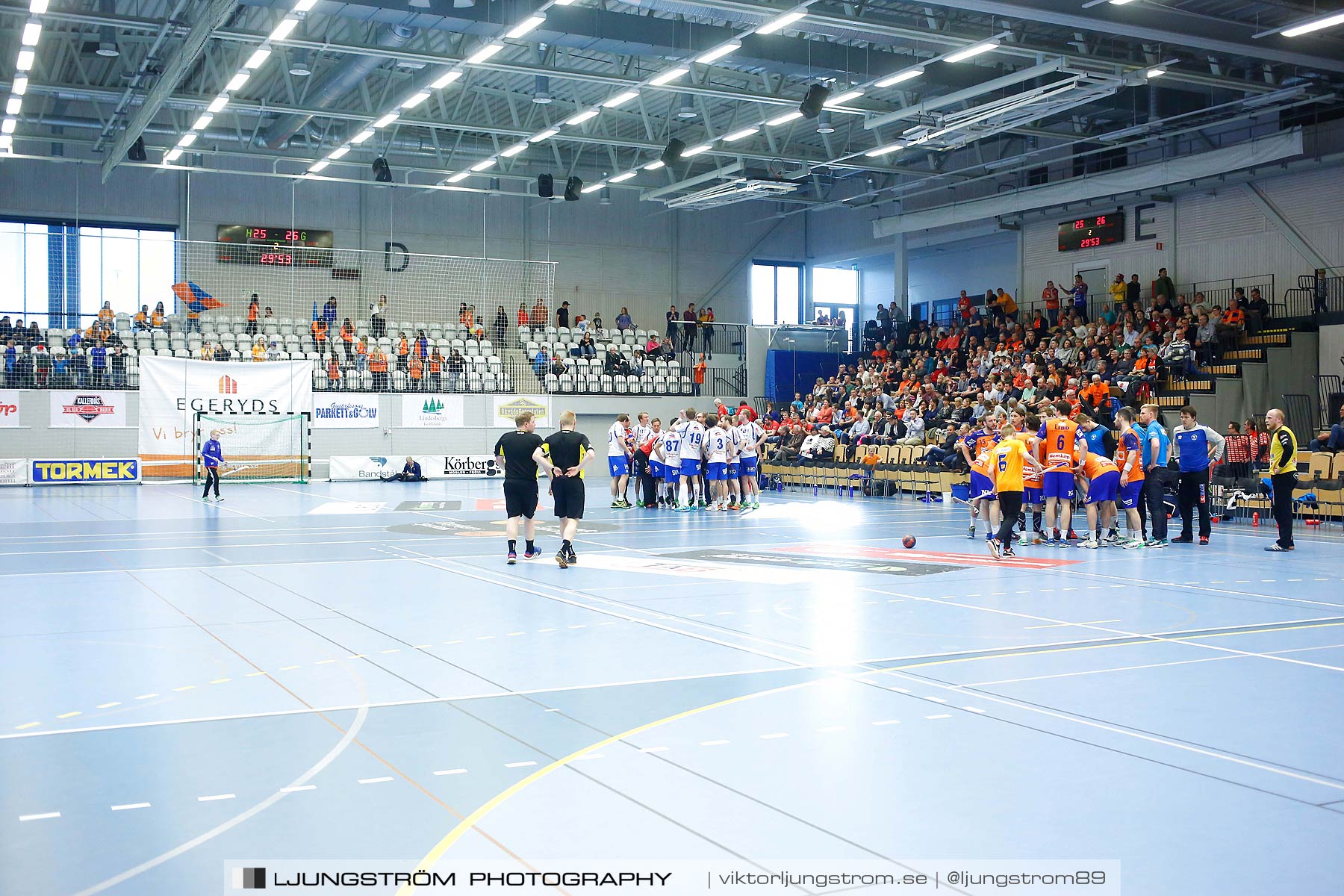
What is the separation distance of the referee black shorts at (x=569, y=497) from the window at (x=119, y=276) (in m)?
26.8

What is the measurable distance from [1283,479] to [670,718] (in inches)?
489

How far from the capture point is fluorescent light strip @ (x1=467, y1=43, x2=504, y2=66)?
21703mm

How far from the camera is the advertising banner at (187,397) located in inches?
1245

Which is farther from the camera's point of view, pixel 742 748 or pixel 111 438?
pixel 111 438

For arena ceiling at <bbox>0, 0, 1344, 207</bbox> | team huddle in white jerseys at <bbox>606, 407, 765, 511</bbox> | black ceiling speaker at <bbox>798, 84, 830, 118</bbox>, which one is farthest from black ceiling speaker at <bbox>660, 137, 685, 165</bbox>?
team huddle in white jerseys at <bbox>606, 407, 765, 511</bbox>

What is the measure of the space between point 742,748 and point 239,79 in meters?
21.9

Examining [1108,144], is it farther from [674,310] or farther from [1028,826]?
[1028,826]

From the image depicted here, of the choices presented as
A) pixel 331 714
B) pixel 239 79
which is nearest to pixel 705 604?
pixel 331 714

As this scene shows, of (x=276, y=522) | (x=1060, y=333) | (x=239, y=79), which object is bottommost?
(x=276, y=522)

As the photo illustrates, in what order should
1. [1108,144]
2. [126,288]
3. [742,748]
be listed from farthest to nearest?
1. [126,288]
2. [1108,144]
3. [742,748]

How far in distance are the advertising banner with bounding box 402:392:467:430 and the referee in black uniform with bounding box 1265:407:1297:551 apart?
81.9ft

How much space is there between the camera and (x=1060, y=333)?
32.2 meters

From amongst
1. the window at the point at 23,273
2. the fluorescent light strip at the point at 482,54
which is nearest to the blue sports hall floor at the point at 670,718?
the fluorescent light strip at the point at 482,54

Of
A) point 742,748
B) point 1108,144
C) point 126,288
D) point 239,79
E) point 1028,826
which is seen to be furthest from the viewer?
point 126,288
